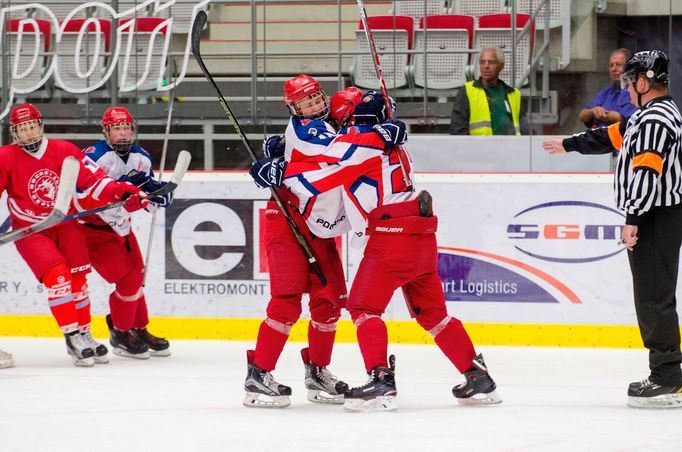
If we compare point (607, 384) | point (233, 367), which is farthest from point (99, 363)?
point (607, 384)

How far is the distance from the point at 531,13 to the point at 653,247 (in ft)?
9.32

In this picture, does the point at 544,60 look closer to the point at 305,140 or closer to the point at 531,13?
the point at 531,13

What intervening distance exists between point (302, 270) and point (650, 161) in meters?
1.31

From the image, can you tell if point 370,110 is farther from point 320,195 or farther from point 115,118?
point 115,118

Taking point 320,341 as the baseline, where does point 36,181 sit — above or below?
above

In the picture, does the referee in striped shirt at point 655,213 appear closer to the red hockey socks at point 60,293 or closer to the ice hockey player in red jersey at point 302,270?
the ice hockey player in red jersey at point 302,270

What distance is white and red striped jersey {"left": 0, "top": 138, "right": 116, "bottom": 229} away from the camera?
540cm

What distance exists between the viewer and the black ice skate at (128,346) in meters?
5.76

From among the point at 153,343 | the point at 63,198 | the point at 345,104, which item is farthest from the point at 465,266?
the point at 63,198

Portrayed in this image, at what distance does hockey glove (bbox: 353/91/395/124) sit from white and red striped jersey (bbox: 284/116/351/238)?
0.37 feet

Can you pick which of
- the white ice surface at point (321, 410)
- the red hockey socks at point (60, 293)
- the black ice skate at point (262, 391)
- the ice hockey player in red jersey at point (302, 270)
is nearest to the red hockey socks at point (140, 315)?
the white ice surface at point (321, 410)

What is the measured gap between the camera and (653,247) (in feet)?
13.4

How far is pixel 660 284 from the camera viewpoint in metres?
4.09

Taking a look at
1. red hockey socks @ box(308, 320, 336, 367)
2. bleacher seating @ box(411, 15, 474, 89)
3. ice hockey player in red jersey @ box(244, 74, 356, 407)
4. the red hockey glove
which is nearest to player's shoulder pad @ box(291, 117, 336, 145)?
ice hockey player in red jersey @ box(244, 74, 356, 407)
